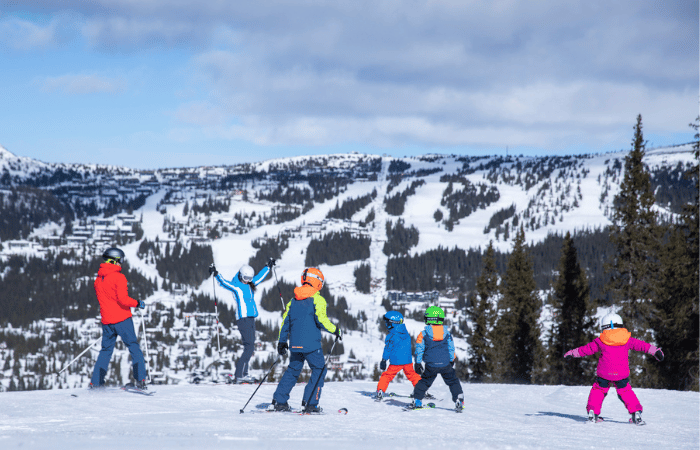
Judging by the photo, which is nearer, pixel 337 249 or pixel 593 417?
pixel 593 417

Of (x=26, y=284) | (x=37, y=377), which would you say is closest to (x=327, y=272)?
(x=37, y=377)

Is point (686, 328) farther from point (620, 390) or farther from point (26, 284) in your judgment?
point (26, 284)

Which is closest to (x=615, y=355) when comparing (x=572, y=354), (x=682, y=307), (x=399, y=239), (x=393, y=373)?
(x=572, y=354)

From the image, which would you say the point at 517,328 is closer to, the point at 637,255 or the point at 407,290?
the point at 637,255

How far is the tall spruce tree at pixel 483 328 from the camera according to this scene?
31.5m

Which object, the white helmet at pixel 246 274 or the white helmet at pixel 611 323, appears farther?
the white helmet at pixel 246 274

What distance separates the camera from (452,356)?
9.15 meters

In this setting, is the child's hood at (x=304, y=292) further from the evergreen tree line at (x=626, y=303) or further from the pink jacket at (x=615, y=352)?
the evergreen tree line at (x=626, y=303)

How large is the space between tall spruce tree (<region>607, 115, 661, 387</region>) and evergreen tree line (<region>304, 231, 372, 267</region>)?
5208 inches

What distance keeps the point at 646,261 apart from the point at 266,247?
15369 cm

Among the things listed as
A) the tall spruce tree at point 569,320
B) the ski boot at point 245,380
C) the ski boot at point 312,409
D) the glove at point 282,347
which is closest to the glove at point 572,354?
the ski boot at point 312,409

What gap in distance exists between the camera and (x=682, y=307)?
22.2m

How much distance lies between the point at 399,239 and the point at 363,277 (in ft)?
122

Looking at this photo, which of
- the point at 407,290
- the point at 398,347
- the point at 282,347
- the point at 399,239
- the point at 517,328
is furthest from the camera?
the point at 399,239
